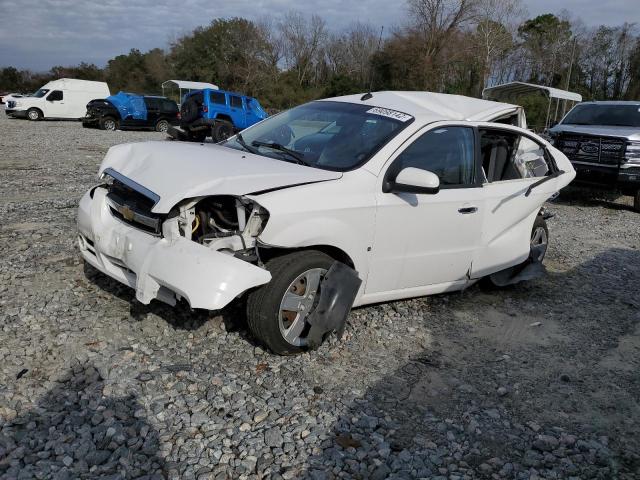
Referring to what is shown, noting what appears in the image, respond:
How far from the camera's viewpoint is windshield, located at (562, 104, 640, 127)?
36.5 ft

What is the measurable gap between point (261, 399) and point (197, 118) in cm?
1276

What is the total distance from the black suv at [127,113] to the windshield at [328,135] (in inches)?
723

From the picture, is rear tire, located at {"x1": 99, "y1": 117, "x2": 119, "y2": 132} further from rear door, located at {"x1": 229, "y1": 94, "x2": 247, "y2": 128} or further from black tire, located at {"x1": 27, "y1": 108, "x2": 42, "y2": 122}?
rear door, located at {"x1": 229, "y1": 94, "x2": 247, "y2": 128}

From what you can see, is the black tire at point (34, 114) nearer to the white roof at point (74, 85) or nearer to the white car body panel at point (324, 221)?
the white roof at point (74, 85)

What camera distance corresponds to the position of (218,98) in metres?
20.9

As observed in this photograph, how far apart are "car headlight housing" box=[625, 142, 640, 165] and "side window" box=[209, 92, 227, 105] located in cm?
1473

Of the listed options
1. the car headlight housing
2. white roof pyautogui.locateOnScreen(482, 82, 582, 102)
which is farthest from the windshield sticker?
white roof pyautogui.locateOnScreen(482, 82, 582, 102)

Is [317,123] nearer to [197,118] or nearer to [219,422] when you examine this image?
[219,422]

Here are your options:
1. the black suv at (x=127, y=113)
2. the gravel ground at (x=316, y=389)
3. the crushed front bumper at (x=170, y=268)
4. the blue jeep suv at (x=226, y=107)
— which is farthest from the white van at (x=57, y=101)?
the crushed front bumper at (x=170, y=268)

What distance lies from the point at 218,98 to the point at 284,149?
1770cm

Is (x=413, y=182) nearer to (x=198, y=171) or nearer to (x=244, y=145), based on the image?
(x=198, y=171)

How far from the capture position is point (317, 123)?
14.9 feet

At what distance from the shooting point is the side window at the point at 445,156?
4121mm

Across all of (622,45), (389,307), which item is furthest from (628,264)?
(622,45)
